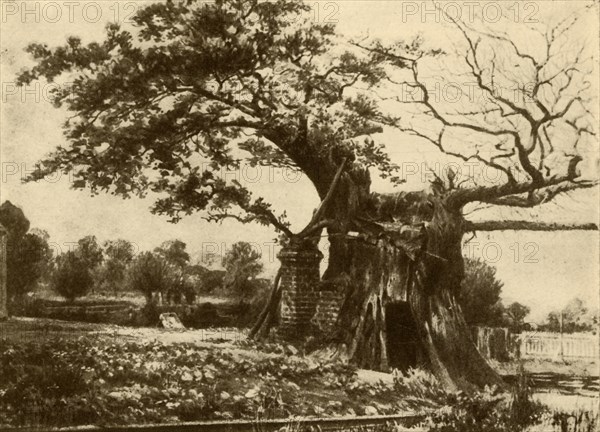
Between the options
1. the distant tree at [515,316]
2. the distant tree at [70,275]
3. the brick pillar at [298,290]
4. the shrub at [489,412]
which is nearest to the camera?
the distant tree at [70,275]

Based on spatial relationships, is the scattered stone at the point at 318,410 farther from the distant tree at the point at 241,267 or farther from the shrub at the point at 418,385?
the distant tree at the point at 241,267

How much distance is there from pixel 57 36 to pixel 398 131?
94.6 inches

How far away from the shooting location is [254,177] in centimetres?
625

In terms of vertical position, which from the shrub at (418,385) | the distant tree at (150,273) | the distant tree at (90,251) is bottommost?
the shrub at (418,385)

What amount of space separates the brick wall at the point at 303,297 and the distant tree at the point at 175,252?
0.70 m

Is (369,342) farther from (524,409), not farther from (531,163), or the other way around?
(531,163)

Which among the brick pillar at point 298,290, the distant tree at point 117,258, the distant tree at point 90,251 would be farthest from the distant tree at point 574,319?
the distant tree at point 90,251

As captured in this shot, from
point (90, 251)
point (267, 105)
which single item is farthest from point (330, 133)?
point (90, 251)

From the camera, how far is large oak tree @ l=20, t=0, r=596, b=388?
5.99 metres

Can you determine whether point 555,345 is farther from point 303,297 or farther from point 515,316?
point 303,297

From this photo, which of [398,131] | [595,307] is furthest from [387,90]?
[595,307]

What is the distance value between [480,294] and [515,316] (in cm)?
33

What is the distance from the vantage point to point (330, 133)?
639 cm

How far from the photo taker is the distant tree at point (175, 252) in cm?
597
